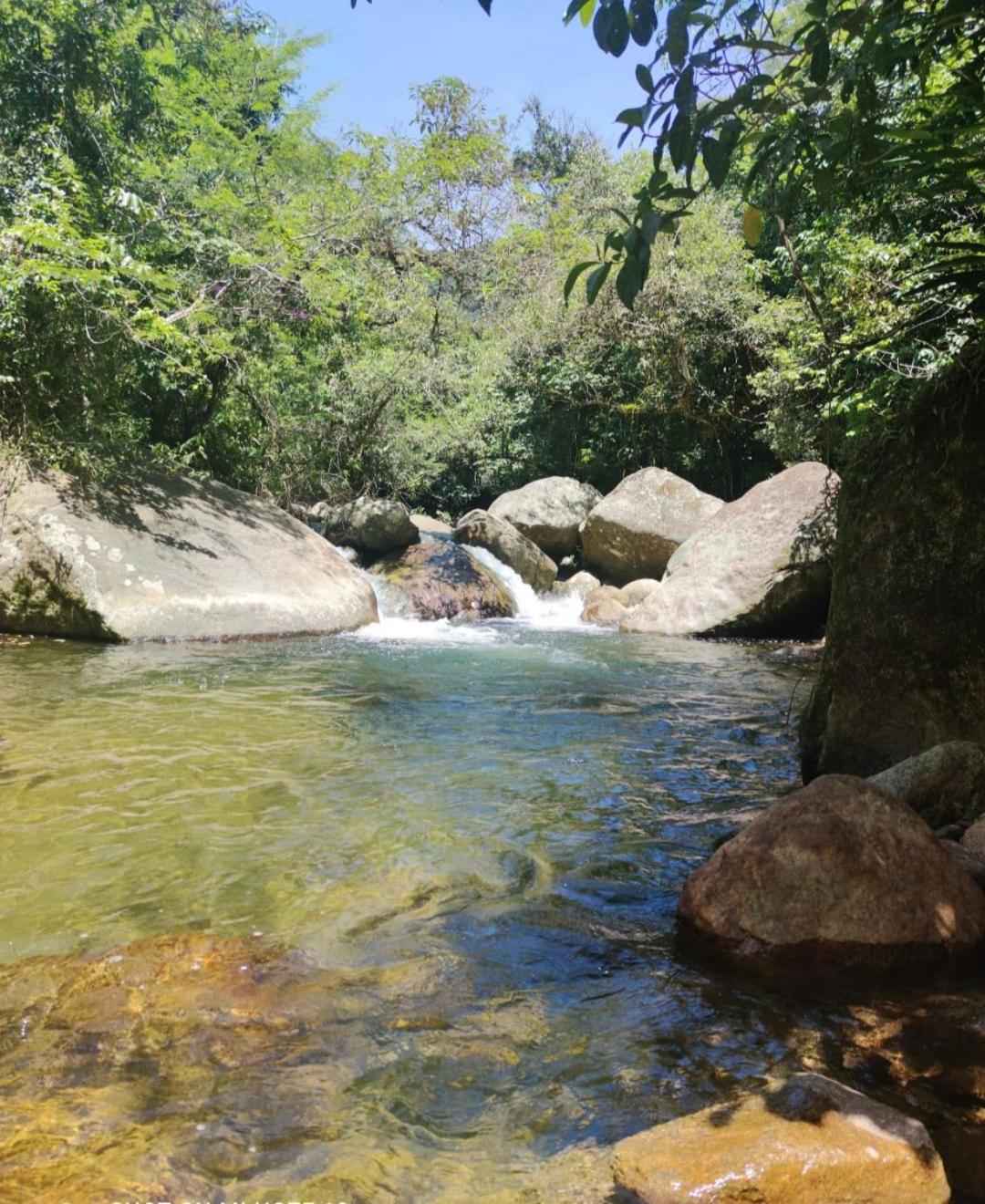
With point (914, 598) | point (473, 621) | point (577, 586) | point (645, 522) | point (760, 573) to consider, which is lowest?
point (473, 621)

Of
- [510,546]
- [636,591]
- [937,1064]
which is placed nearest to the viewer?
[937,1064]

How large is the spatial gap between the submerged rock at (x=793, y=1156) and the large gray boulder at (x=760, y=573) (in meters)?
10.4

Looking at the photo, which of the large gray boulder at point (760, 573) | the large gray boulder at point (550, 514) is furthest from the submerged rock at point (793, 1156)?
the large gray boulder at point (550, 514)

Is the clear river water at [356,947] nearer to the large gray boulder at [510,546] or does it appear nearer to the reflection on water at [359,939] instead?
the reflection on water at [359,939]

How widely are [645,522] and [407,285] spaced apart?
6.19 meters

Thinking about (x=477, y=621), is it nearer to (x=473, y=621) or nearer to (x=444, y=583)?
(x=473, y=621)

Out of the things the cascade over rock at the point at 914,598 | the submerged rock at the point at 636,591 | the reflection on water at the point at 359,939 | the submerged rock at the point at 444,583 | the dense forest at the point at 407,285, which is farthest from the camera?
the submerged rock at the point at 636,591

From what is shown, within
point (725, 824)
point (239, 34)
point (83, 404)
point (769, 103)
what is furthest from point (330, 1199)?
point (239, 34)

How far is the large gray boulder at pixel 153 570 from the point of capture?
997 centimetres

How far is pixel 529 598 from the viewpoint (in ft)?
54.4

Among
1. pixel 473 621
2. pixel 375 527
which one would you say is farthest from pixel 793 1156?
pixel 375 527

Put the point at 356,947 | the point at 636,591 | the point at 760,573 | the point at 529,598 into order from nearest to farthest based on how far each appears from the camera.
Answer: the point at 356,947 < the point at 760,573 < the point at 636,591 < the point at 529,598

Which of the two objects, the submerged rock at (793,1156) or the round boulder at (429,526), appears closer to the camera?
the submerged rock at (793,1156)

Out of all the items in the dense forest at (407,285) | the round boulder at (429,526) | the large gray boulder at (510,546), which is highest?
the dense forest at (407,285)
